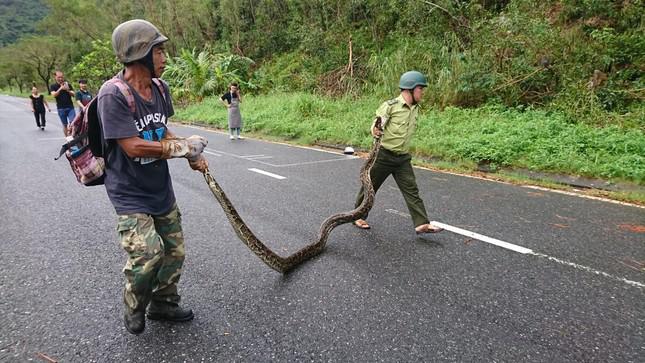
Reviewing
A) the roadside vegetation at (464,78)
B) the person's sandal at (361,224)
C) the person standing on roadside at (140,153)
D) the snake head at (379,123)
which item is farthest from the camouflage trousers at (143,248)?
the roadside vegetation at (464,78)

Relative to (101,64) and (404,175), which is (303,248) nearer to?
(404,175)

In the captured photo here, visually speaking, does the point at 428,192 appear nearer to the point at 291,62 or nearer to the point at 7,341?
the point at 7,341

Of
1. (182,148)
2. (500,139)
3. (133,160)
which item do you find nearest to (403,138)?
(182,148)

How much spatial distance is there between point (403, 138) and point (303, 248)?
165cm

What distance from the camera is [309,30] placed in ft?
64.8

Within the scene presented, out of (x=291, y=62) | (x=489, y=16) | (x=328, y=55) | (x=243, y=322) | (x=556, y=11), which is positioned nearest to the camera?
(x=243, y=322)

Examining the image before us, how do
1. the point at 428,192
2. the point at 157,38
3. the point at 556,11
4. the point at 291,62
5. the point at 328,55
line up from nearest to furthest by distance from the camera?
the point at 157,38
the point at 428,192
the point at 556,11
the point at 328,55
the point at 291,62

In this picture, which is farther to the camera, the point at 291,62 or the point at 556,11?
the point at 291,62

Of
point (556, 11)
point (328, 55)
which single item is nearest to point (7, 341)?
point (556, 11)

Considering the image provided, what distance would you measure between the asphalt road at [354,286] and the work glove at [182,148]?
3.94ft

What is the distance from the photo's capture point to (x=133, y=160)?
89.0 inches

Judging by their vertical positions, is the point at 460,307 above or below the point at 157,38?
below

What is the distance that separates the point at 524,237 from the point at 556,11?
1025cm

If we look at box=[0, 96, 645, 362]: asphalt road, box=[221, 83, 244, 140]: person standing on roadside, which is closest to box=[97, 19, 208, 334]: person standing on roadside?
box=[0, 96, 645, 362]: asphalt road
